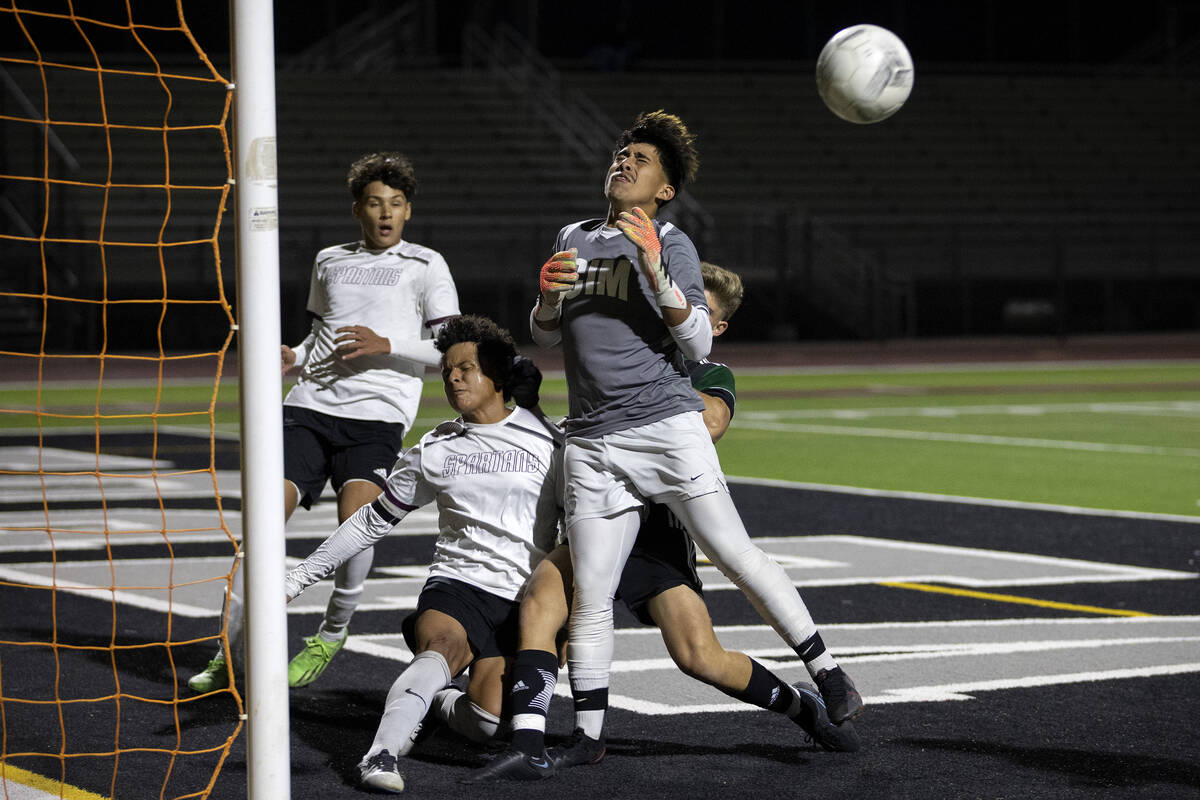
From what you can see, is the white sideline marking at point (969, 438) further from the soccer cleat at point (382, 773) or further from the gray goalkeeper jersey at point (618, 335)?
the soccer cleat at point (382, 773)

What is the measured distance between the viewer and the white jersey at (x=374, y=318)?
6.93m

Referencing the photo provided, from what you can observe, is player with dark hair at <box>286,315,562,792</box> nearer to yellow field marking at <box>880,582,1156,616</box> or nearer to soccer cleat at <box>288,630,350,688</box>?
soccer cleat at <box>288,630,350,688</box>

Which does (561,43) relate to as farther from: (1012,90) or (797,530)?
(797,530)

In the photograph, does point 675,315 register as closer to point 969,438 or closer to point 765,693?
point 765,693

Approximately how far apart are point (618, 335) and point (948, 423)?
1362 centimetres

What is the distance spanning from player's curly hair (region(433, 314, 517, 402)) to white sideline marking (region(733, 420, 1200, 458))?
1095cm

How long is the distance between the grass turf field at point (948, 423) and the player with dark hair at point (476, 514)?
139 inches

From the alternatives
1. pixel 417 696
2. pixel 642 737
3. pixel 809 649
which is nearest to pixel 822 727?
pixel 809 649

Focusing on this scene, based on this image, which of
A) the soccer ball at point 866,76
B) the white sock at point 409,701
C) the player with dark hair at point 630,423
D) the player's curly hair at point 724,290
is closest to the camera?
the white sock at point 409,701

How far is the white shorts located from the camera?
5.40 m

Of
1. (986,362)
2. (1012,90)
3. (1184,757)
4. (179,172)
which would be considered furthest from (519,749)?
(1012,90)

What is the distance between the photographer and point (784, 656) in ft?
23.4

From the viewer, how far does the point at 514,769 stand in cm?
520

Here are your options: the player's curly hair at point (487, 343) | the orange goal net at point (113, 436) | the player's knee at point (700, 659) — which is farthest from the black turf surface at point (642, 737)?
the player's curly hair at point (487, 343)
